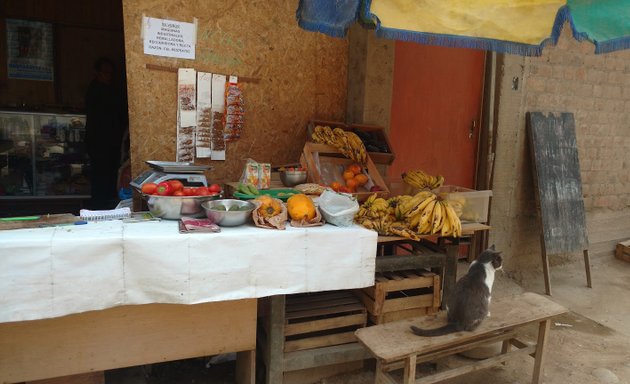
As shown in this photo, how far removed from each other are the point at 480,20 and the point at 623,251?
5977mm

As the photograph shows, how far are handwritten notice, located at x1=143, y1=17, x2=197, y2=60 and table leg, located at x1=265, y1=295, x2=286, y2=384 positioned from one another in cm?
248

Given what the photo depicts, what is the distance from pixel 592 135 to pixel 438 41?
4778 millimetres

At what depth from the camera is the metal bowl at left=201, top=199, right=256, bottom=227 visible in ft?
9.76

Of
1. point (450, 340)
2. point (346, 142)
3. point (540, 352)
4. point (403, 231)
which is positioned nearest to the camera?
point (450, 340)

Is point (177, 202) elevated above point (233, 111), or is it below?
below

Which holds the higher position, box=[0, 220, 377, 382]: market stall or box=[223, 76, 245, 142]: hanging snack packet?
box=[223, 76, 245, 142]: hanging snack packet

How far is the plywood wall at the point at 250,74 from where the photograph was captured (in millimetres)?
4094

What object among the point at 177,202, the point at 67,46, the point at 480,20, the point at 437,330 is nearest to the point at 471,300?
the point at 437,330

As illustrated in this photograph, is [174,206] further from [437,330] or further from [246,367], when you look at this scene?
[437,330]

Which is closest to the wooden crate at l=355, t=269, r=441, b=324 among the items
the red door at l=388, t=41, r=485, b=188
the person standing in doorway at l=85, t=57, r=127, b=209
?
the red door at l=388, t=41, r=485, b=188

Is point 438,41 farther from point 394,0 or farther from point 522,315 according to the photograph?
point 522,315

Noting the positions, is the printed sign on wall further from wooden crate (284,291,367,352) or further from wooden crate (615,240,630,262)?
wooden crate (615,240,630,262)

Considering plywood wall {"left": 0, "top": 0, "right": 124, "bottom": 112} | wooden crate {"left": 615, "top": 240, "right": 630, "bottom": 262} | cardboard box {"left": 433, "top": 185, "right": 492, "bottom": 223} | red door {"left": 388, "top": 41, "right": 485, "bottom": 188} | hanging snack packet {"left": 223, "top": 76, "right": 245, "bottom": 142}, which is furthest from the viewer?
plywood wall {"left": 0, "top": 0, "right": 124, "bottom": 112}

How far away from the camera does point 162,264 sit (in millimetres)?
2693
